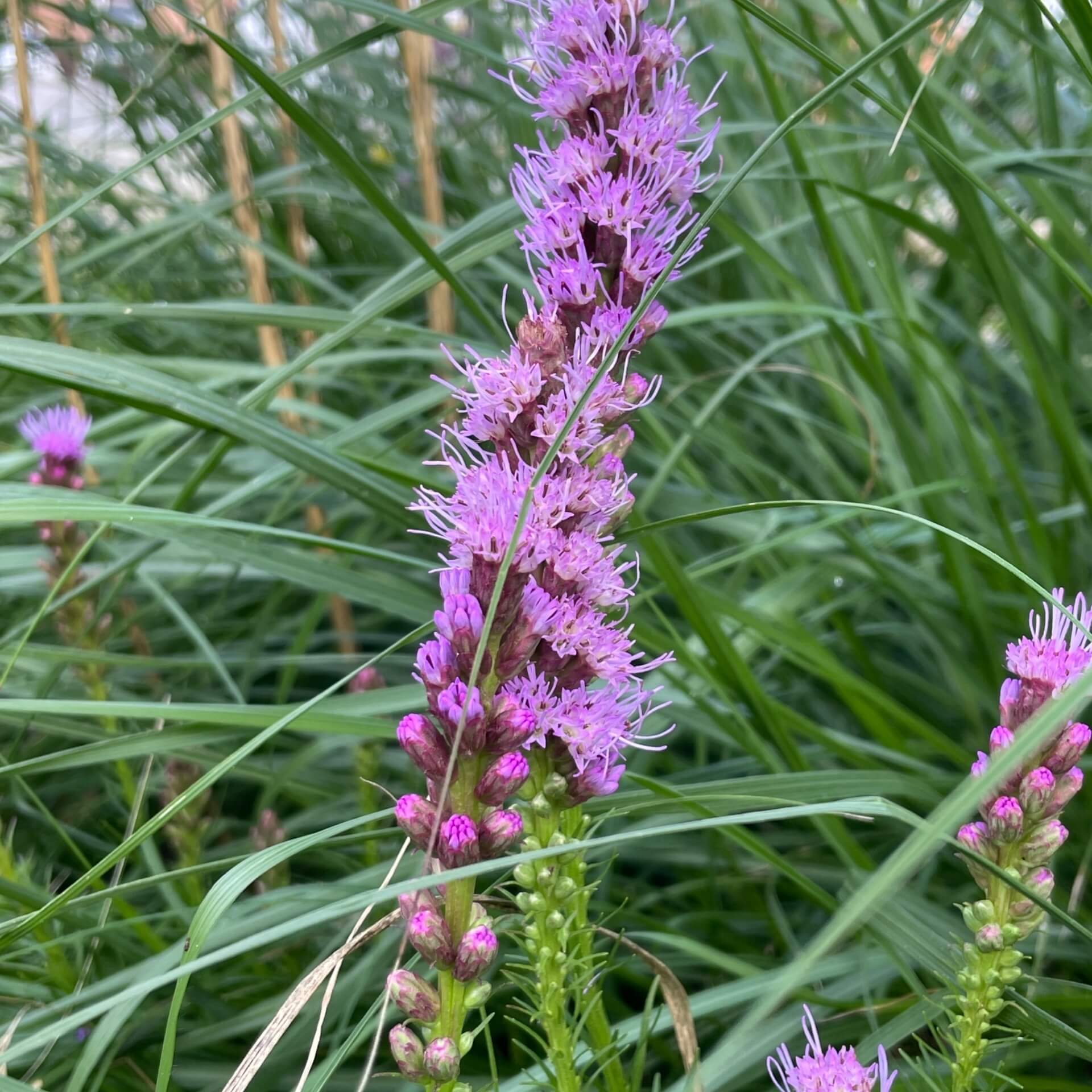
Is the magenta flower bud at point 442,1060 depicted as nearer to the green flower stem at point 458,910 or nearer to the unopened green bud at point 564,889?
the green flower stem at point 458,910

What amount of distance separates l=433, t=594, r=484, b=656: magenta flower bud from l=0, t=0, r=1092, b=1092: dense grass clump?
0.13m

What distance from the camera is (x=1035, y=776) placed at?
687 mm

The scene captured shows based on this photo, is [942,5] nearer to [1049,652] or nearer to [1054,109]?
[1049,652]

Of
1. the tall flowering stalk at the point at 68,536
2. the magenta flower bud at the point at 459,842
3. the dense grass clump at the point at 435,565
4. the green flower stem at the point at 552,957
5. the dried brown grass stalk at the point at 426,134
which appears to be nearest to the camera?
the magenta flower bud at the point at 459,842

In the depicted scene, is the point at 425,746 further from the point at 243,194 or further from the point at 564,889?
the point at 243,194

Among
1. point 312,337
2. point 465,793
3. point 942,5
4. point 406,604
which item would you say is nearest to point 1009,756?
point 465,793

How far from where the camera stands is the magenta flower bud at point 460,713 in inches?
23.8

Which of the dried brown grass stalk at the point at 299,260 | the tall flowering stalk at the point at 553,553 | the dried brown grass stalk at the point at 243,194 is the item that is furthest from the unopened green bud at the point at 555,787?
the dried brown grass stalk at the point at 243,194

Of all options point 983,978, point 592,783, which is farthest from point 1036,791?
point 592,783

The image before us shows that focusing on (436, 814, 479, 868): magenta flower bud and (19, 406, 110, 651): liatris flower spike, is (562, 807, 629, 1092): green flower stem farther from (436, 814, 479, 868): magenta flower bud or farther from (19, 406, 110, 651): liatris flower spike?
(19, 406, 110, 651): liatris flower spike

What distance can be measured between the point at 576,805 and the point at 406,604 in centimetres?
52

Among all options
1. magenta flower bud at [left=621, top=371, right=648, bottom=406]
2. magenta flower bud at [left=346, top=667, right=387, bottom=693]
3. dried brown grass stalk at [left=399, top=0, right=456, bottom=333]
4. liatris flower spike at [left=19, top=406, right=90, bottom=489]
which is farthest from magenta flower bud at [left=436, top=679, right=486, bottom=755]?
dried brown grass stalk at [left=399, top=0, right=456, bottom=333]

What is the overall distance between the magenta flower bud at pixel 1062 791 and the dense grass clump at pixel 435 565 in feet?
0.21

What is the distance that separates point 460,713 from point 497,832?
0.07 meters
